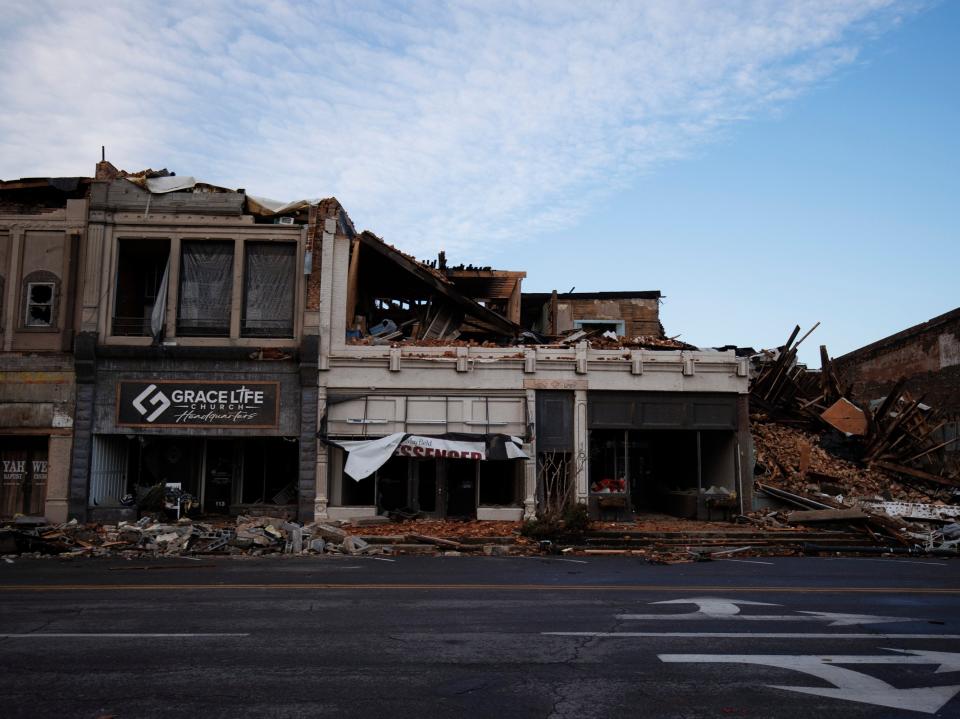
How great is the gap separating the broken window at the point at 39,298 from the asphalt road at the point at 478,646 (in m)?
11.3

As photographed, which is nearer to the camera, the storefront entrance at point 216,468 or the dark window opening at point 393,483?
the dark window opening at point 393,483

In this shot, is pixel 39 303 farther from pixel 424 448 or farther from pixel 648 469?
pixel 648 469

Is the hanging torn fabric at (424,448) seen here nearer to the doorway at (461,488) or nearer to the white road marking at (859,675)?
the doorway at (461,488)

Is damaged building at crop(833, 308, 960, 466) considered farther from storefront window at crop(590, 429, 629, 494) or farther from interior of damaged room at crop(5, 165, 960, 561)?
storefront window at crop(590, 429, 629, 494)

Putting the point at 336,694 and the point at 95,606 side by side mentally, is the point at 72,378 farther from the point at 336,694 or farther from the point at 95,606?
the point at 336,694

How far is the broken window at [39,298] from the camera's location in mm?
21641

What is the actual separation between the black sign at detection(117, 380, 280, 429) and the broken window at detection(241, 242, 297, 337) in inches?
68.8

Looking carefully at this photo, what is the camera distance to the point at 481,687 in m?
6.12

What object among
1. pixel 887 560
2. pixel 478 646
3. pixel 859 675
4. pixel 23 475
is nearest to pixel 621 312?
pixel 887 560

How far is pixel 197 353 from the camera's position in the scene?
70.5ft

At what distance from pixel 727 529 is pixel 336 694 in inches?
634

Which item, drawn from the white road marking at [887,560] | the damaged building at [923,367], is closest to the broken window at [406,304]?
the white road marking at [887,560]

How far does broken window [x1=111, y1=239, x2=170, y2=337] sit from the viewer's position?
22.1 meters

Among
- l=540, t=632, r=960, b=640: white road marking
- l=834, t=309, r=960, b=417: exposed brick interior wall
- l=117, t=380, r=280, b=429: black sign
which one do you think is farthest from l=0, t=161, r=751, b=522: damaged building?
l=834, t=309, r=960, b=417: exposed brick interior wall
